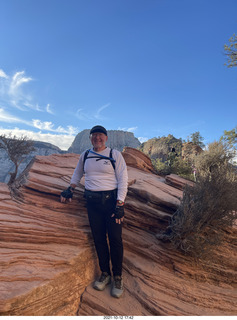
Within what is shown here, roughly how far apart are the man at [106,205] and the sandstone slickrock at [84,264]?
0.45 m

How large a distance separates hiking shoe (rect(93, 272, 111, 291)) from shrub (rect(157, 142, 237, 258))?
1598 mm

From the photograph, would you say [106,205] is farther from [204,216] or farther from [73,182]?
[204,216]

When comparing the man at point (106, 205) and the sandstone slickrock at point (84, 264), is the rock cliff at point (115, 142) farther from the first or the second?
the man at point (106, 205)

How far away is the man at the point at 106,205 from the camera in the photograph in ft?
11.8

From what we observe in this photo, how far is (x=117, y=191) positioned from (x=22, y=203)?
10.0ft

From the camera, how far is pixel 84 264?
3.98 m

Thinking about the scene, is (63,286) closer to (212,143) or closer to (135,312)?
(135,312)

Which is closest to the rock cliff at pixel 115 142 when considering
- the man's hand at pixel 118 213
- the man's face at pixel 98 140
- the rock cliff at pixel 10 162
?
the rock cliff at pixel 10 162

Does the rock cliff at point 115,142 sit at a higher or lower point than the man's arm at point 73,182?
higher

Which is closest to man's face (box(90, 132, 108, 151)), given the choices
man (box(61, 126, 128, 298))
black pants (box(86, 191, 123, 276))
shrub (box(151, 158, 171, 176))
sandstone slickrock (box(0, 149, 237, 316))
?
man (box(61, 126, 128, 298))

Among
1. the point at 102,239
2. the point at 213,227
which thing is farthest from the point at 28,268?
the point at 213,227

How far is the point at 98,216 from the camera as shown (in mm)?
3717

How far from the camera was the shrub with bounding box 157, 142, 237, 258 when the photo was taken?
4117 mm

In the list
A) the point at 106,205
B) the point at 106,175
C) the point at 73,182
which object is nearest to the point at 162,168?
the point at 73,182
